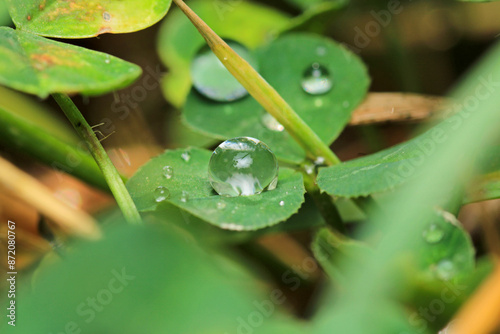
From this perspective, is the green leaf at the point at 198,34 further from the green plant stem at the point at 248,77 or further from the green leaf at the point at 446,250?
the green leaf at the point at 446,250

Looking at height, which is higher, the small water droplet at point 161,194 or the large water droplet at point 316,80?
the large water droplet at point 316,80

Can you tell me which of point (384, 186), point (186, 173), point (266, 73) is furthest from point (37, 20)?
point (384, 186)

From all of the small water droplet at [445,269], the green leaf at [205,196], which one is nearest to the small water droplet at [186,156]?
the green leaf at [205,196]

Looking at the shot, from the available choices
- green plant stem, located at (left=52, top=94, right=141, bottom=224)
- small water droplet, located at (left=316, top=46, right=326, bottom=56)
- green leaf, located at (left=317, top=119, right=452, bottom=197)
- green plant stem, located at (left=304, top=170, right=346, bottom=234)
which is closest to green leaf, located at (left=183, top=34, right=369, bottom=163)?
small water droplet, located at (left=316, top=46, right=326, bottom=56)

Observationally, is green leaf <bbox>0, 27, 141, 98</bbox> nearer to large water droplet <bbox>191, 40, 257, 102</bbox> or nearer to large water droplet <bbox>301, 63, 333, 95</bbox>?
large water droplet <bbox>191, 40, 257, 102</bbox>

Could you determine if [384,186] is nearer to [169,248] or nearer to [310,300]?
[169,248]

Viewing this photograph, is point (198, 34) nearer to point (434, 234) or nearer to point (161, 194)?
point (161, 194)
